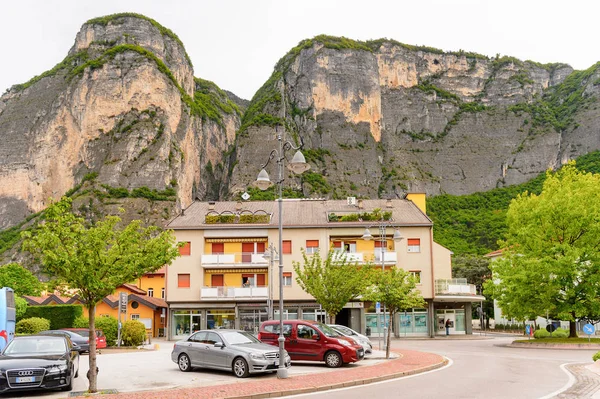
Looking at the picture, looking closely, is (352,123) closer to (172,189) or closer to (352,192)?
(352,192)

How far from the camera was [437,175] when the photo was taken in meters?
144

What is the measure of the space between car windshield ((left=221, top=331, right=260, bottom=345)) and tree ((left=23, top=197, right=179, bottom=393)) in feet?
15.4

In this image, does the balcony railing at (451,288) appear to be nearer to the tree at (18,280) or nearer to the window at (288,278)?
the window at (288,278)

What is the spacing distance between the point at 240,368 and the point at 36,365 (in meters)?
5.89

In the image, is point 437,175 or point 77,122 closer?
point 77,122

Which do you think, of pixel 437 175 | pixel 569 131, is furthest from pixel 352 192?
pixel 569 131

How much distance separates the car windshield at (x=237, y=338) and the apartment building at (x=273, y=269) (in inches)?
1058

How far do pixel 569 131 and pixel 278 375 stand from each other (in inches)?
5681

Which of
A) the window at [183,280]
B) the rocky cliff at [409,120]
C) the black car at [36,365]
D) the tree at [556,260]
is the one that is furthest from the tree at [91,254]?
the rocky cliff at [409,120]

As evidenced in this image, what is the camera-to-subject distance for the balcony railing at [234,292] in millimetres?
46562

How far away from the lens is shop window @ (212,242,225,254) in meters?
48.2

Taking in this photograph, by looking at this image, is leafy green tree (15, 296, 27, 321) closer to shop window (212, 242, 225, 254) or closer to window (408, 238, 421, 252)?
shop window (212, 242, 225, 254)

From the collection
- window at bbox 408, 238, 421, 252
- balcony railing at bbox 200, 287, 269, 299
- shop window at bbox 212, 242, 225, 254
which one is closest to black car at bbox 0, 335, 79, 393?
balcony railing at bbox 200, 287, 269, 299

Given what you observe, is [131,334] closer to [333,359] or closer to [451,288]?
[333,359]
